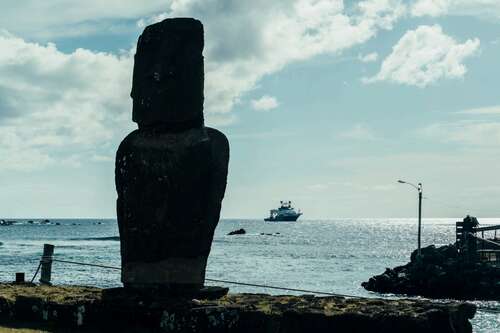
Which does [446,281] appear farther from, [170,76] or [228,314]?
[228,314]

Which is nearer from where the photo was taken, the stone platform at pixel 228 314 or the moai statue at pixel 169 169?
the stone platform at pixel 228 314

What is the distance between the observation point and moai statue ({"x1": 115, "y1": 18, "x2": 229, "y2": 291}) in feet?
30.6

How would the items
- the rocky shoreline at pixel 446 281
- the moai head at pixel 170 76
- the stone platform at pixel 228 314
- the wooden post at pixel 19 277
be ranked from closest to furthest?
the stone platform at pixel 228 314, the moai head at pixel 170 76, the wooden post at pixel 19 277, the rocky shoreline at pixel 446 281

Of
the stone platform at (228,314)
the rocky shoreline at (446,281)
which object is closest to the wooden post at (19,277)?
the stone platform at (228,314)

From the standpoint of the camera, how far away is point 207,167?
367 inches

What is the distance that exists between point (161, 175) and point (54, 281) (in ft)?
112

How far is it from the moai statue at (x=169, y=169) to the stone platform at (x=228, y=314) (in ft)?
2.00

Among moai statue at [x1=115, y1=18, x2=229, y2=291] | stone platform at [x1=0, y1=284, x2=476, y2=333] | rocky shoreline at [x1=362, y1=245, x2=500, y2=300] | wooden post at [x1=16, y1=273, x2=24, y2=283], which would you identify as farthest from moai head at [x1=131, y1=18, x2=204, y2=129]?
rocky shoreline at [x1=362, y1=245, x2=500, y2=300]

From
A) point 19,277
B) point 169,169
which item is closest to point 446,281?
point 19,277

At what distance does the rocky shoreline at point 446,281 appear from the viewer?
37.1 metres

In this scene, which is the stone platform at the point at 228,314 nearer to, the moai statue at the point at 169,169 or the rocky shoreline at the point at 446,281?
the moai statue at the point at 169,169

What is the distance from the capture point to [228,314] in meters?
8.27

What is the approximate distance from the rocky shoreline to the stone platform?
30446 millimetres

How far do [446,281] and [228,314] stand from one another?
1276 inches
